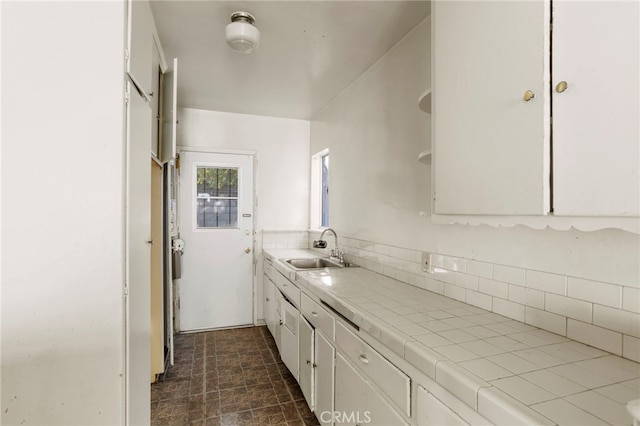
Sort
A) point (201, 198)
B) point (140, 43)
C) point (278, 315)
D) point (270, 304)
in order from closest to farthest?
point (140, 43), point (278, 315), point (270, 304), point (201, 198)

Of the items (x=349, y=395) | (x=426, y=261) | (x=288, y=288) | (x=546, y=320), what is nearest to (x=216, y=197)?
(x=288, y=288)

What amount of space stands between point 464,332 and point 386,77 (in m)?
1.83

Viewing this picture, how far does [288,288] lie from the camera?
254 cm

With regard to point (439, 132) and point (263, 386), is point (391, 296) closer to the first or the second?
point (439, 132)

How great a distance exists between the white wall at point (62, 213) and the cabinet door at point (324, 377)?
0.98 meters

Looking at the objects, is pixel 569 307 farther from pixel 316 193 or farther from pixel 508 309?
pixel 316 193

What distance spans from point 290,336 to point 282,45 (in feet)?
7.20

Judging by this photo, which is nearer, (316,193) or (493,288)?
(493,288)

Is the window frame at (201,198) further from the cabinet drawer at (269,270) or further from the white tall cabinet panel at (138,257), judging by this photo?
the white tall cabinet panel at (138,257)

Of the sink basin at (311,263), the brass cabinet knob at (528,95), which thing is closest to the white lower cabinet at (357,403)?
the brass cabinet knob at (528,95)

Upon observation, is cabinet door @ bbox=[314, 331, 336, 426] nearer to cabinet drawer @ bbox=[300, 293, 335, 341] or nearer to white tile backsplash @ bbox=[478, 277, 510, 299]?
cabinet drawer @ bbox=[300, 293, 335, 341]

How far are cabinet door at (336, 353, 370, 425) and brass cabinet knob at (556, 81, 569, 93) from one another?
1.28m

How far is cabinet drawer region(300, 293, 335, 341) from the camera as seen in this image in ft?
5.70

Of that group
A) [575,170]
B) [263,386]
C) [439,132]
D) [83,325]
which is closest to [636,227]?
[575,170]
